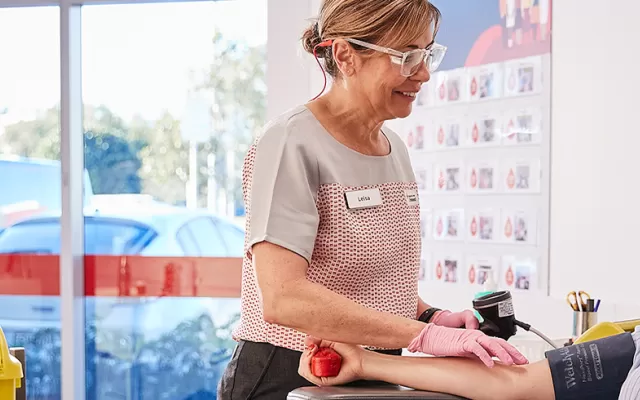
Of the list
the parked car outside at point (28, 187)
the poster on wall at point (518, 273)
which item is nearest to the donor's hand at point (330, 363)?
the poster on wall at point (518, 273)

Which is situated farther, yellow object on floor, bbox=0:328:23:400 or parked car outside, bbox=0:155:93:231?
parked car outside, bbox=0:155:93:231

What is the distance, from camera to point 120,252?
4.08 meters

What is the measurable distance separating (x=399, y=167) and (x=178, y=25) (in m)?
2.60

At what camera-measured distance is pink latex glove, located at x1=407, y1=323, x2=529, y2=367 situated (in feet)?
4.73

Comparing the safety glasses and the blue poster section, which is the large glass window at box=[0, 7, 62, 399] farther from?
the safety glasses

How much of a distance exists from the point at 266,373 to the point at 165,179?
263 cm

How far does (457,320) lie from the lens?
5.66 feet

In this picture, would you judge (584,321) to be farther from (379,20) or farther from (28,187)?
(28,187)

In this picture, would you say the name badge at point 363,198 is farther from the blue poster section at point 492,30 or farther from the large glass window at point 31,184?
the large glass window at point 31,184

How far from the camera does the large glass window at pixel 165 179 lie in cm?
401

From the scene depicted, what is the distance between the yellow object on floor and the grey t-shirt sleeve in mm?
1718

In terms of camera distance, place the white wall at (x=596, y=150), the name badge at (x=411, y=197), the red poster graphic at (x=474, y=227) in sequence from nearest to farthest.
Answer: the name badge at (x=411, y=197) → the white wall at (x=596, y=150) → the red poster graphic at (x=474, y=227)

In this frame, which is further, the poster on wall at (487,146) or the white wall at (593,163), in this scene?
the poster on wall at (487,146)

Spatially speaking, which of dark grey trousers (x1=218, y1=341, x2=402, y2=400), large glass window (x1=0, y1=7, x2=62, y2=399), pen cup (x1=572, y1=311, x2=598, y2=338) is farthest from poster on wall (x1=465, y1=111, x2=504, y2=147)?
large glass window (x1=0, y1=7, x2=62, y2=399)
